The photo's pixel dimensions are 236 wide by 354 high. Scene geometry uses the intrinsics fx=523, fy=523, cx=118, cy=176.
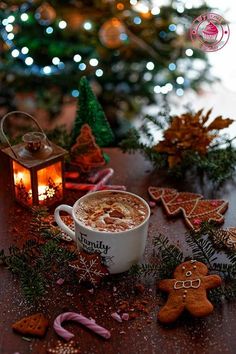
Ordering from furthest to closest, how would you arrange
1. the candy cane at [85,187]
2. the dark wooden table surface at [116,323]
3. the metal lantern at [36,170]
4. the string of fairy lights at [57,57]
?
the string of fairy lights at [57,57], the candy cane at [85,187], the metal lantern at [36,170], the dark wooden table surface at [116,323]

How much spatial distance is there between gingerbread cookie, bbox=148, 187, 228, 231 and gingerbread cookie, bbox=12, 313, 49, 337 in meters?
0.38

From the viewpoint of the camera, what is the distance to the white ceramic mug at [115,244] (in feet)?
3.05

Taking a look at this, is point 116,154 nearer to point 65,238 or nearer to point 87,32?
point 65,238

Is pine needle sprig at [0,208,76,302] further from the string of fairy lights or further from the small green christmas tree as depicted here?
the string of fairy lights

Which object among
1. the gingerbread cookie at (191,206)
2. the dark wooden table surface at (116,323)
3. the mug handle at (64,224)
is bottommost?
the dark wooden table surface at (116,323)

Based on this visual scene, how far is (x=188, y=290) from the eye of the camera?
2.95 ft

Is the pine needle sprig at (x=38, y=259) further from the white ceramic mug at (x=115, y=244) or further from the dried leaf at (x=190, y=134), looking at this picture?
the dried leaf at (x=190, y=134)

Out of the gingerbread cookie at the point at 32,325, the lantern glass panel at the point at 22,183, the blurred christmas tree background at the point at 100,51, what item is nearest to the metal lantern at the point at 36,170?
Answer: the lantern glass panel at the point at 22,183

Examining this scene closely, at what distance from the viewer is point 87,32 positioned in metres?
2.22

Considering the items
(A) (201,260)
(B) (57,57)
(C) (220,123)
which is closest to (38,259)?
(A) (201,260)

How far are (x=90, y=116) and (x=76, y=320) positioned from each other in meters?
0.59

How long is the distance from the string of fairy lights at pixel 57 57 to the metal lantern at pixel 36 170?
1.13 metres

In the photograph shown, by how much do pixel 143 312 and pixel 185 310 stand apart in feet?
0.24

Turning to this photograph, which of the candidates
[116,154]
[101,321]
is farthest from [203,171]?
[101,321]
